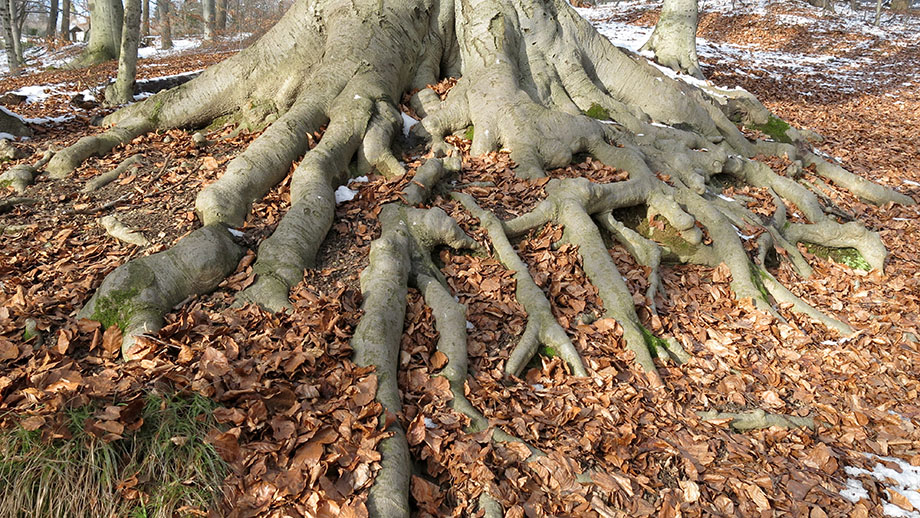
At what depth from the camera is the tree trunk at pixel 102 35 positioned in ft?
46.3

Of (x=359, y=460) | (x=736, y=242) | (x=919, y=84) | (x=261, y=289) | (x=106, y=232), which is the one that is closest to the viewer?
(x=359, y=460)

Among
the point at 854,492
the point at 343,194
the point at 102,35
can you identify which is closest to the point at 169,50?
the point at 102,35

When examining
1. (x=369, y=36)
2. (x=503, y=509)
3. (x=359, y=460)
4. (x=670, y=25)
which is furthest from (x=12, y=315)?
(x=670, y=25)

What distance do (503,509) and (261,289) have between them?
7.46 feet

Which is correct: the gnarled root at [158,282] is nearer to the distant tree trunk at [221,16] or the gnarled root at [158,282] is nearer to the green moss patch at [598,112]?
the green moss patch at [598,112]

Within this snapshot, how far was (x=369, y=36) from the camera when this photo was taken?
21.5 ft

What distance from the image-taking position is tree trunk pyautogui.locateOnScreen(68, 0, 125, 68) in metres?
14.1

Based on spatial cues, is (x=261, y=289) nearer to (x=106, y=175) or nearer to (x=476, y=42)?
(x=106, y=175)

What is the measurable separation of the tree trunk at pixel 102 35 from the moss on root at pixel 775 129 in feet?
53.8

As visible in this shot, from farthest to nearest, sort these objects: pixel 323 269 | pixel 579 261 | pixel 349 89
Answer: pixel 349 89 < pixel 579 261 < pixel 323 269

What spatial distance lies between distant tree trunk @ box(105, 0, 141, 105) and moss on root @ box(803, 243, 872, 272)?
10284 mm

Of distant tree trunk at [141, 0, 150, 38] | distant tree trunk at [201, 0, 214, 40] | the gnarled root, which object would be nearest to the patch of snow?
distant tree trunk at [201, 0, 214, 40]

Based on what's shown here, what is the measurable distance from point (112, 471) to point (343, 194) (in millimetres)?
3254

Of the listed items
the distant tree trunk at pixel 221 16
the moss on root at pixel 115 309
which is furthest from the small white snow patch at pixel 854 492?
the distant tree trunk at pixel 221 16
